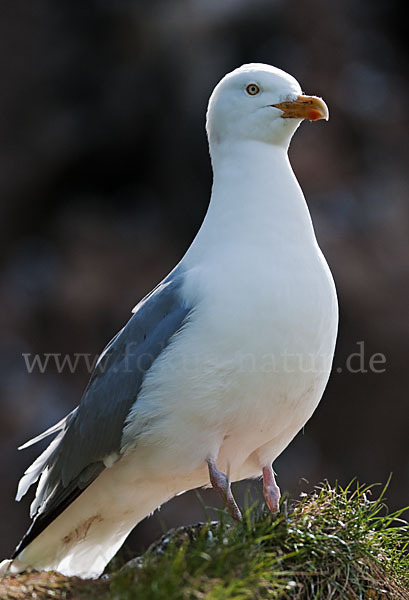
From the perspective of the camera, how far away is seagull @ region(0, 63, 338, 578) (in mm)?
3715

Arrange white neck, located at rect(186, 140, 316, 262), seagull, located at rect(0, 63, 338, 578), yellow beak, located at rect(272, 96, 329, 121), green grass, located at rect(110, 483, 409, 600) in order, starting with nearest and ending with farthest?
1. green grass, located at rect(110, 483, 409, 600)
2. seagull, located at rect(0, 63, 338, 578)
3. white neck, located at rect(186, 140, 316, 262)
4. yellow beak, located at rect(272, 96, 329, 121)

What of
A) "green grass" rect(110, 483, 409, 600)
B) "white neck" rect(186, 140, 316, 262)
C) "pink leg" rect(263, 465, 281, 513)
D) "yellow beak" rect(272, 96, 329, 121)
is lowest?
"pink leg" rect(263, 465, 281, 513)

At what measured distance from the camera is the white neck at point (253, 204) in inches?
155

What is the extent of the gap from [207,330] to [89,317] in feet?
21.9

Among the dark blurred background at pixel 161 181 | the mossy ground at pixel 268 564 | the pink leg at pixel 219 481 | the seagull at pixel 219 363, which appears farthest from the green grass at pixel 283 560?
the dark blurred background at pixel 161 181

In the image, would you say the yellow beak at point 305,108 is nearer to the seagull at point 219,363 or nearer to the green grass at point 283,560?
the seagull at point 219,363

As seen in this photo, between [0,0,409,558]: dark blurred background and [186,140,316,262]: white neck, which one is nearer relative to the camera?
[186,140,316,262]: white neck

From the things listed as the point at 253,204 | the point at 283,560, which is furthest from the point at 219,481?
the point at 253,204

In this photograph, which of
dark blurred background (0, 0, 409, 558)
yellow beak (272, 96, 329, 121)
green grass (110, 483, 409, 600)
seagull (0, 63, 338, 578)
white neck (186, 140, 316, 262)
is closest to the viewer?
green grass (110, 483, 409, 600)

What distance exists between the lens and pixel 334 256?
973 cm

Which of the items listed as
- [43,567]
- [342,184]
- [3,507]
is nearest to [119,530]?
[43,567]

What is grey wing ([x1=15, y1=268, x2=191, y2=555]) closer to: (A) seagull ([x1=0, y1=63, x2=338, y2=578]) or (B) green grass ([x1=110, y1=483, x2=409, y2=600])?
(A) seagull ([x1=0, y1=63, x2=338, y2=578])

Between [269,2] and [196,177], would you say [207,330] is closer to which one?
[196,177]

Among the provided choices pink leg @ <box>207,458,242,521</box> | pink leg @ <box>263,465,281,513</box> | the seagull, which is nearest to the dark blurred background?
the seagull
